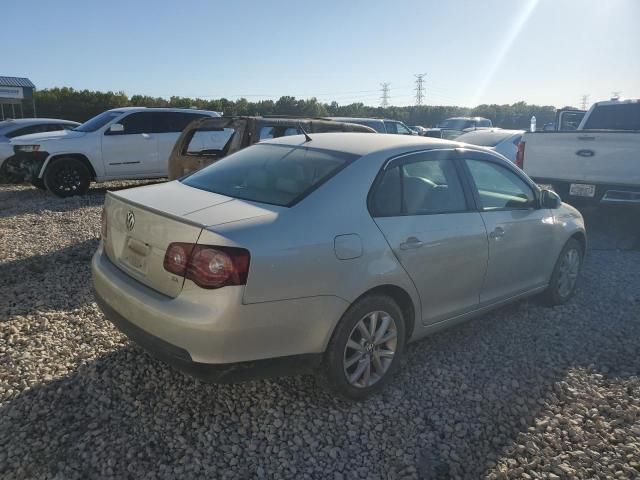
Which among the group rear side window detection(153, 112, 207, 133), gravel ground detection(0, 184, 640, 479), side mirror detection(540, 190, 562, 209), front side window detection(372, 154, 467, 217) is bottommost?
gravel ground detection(0, 184, 640, 479)

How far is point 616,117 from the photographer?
9.47 metres

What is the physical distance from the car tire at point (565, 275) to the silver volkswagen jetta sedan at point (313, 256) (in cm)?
86

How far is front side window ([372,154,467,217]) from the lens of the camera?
3.33 metres

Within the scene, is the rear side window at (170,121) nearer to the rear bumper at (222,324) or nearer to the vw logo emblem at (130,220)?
the vw logo emblem at (130,220)

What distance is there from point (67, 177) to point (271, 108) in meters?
29.0

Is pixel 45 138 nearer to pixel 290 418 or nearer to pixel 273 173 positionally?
pixel 273 173

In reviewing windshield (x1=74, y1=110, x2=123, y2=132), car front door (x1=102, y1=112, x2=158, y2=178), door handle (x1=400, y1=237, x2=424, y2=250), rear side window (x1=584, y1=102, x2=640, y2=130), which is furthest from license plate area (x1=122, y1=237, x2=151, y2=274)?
rear side window (x1=584, y1=102, x2=640, y2=130)

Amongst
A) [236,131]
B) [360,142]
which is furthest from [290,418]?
[236,131]

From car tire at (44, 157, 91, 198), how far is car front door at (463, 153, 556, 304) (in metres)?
8.68

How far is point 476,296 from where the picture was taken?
13.1ft

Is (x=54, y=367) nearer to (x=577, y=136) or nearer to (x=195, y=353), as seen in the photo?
(x=195, y=353)

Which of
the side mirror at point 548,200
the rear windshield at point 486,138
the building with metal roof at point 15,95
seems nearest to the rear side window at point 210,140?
the rear windshield at point 486,138

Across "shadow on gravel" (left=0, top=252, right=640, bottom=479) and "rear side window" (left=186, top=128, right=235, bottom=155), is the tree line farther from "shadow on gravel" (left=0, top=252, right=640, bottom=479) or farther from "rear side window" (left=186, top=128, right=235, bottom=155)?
"shadow on gravel" (left=0, top=252, right=640, bottom=479)

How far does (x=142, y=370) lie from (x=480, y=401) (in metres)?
2.28
